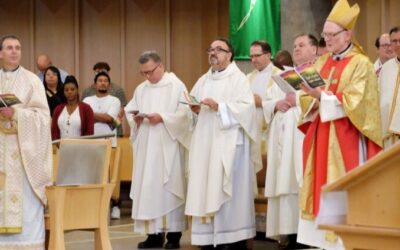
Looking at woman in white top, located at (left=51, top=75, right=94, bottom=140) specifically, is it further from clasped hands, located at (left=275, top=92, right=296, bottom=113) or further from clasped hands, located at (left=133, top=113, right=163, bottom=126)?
clasped hands, located at (left=275, top=92, right=296, bottom=113)

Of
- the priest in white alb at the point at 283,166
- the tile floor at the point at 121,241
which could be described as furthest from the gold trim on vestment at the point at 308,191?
the tile floor at the point at 121,241

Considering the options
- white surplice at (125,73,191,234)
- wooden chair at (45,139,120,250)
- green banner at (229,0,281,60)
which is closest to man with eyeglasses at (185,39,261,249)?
white surplice at (125,73,191,234)

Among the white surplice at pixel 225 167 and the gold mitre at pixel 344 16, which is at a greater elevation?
the gold mitre at pixel 344 16

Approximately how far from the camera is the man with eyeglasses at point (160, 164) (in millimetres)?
8078

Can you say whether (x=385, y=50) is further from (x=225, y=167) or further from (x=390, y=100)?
(x=225, y=167)

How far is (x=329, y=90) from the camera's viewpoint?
6.00m

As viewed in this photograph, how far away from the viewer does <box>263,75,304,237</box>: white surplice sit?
24.6 ft

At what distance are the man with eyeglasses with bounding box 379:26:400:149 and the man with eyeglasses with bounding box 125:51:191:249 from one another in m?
1.92

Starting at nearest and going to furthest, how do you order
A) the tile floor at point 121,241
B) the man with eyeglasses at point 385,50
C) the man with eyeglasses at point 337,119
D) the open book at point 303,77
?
the open book at point 303,77 → the man with eyeglasses at point 337,119 → the man with eyeglasses at point 385,50 → the tile floor at point 121,241

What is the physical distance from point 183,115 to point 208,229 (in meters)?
1.12

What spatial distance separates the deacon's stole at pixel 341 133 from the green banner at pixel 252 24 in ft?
13.7

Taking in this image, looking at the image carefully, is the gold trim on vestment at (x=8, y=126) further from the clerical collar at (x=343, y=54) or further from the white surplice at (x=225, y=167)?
the clerical collar at (x=343, y=54)

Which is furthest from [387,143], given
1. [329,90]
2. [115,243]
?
[115,243]

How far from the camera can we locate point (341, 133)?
5914 mm
